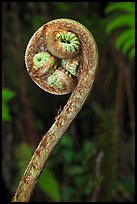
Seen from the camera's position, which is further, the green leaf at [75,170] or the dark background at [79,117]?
the green leaf at [75,170]

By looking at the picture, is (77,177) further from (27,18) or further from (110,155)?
(27,18)

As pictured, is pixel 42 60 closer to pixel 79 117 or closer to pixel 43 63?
pixel 43 63

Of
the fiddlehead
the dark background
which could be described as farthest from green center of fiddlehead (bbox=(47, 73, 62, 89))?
the dark background

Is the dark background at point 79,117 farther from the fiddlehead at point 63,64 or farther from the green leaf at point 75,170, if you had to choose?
the fiddlehead at point 63,64

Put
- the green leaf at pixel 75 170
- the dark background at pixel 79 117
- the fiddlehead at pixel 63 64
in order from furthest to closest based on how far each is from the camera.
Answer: the green leaf at pixel 75 170, the dark background at pixel 79 117, the fiddlehead at pixel 63 64

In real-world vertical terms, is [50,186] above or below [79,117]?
below

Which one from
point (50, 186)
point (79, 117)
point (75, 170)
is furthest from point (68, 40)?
point (79, 117)

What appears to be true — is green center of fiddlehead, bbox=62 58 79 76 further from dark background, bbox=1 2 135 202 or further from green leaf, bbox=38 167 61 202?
green leaf, bbox=38 167 61 202

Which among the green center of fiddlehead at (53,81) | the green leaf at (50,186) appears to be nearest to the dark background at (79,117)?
the green leaf at (50,186)

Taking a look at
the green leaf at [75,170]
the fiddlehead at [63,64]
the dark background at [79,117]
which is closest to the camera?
the fiddlehead at [63,64]
